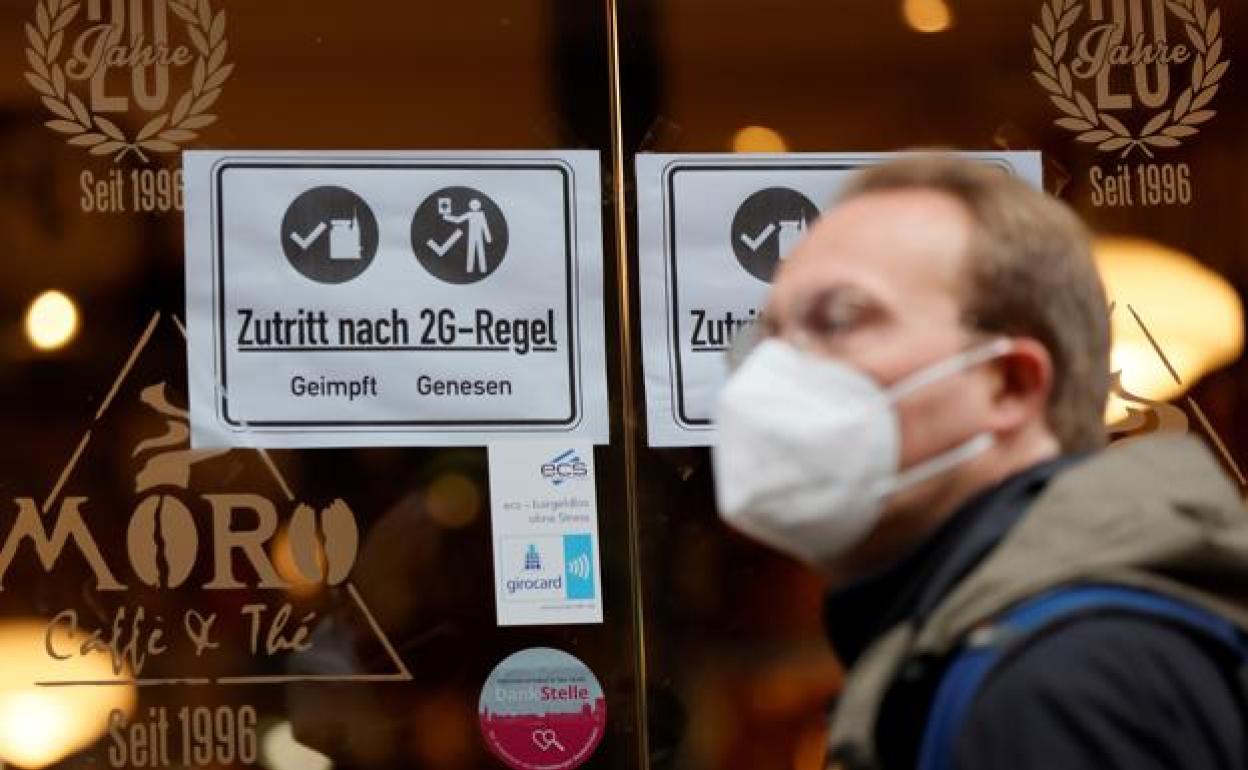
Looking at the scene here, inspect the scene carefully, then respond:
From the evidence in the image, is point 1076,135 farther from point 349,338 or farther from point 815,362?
point 815,362

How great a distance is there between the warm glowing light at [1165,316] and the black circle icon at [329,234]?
188 centimetres

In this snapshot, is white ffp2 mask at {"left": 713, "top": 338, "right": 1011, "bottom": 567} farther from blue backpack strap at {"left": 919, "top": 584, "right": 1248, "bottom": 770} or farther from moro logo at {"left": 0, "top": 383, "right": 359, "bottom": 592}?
moro logo at {"left": 0, "top": 383, "right": 359, "bottom": 592}

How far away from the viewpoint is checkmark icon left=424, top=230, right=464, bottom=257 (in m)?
5.73

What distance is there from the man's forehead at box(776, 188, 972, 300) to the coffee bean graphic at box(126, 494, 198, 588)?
10.1 ft

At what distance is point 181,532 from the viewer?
558 cm

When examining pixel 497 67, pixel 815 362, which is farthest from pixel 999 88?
pixel 815 362

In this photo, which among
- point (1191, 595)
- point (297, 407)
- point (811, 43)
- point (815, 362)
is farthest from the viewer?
point (811, 43)

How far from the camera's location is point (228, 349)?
562 cm

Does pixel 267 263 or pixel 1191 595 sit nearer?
pixel 1191 595

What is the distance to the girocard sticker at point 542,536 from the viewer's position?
18.6 feet

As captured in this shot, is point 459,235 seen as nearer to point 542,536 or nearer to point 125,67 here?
point 542,536

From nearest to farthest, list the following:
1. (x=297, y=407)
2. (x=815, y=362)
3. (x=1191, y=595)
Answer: (x=1191, y=595) < (x=815, y=362) < (x=297, y=407)

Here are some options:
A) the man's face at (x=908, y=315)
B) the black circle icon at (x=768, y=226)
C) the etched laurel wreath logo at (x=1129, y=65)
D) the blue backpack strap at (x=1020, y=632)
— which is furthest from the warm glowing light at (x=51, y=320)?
the blue backpack strap at (x=1020, y=632)

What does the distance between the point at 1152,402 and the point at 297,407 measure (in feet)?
7.14
